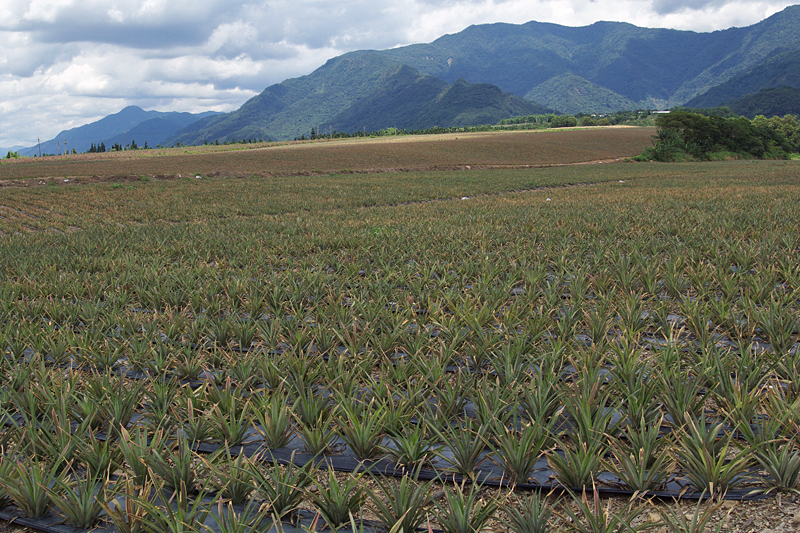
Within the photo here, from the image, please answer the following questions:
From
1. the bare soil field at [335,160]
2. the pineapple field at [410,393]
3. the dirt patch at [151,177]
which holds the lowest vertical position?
the pineapple field at [410,393]

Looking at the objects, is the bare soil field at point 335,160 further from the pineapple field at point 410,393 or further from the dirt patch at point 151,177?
the pineapple field at point 410,393

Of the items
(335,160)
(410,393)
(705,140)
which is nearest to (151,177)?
(335,160)

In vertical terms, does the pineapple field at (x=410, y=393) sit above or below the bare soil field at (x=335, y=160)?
below

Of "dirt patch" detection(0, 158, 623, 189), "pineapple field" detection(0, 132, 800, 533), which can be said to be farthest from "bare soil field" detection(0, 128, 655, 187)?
"pineapple field" detection(0, 132, 800, 533)

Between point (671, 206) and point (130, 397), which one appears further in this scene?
point (671, 206)

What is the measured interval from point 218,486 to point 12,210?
2331 centimetres

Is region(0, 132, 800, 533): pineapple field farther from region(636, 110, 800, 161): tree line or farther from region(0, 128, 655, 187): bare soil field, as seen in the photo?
region(636, 110, 800, 161): tree line

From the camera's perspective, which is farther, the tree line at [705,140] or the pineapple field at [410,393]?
the tree line at [705,140]

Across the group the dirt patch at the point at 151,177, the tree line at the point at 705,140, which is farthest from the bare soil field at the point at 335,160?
the tree line at the point at 705,140

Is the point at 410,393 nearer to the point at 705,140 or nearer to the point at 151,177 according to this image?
the point at 151,177

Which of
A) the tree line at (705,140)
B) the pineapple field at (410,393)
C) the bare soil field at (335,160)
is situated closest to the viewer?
the pineapple field at (410,393)

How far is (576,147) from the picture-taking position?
78.4m

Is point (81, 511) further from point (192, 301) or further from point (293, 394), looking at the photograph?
point (192, 301)

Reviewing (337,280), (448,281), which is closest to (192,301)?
(337,280)
